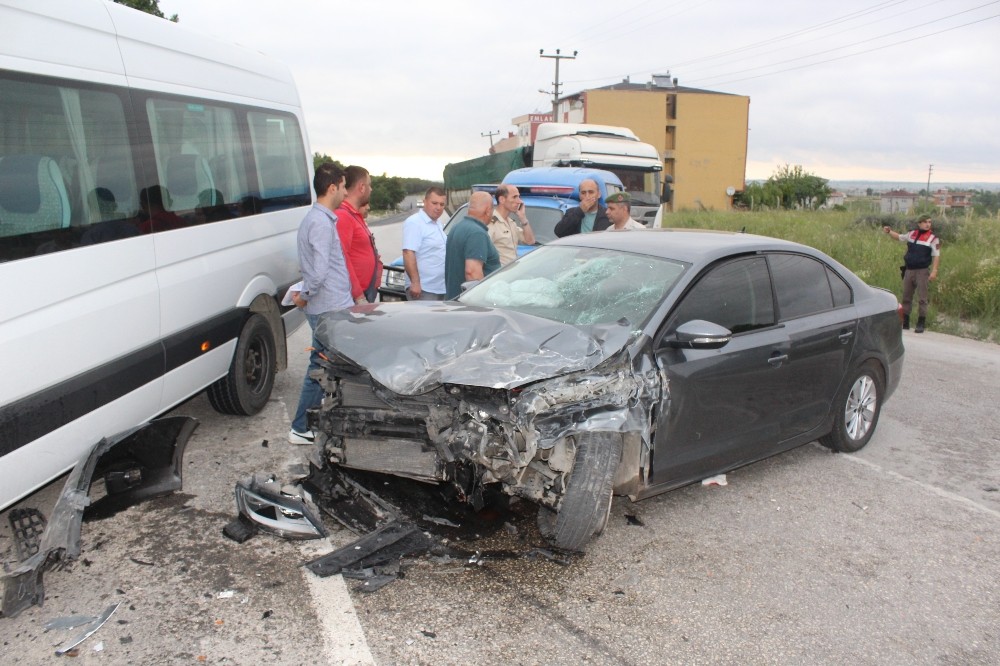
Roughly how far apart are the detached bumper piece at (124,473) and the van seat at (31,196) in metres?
1.09

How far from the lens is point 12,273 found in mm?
3238

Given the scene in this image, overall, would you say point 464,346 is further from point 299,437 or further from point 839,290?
point 839,290

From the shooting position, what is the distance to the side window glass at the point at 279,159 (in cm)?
600

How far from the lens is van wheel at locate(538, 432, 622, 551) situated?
3.64 metres

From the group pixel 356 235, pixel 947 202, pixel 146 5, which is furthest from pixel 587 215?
pixel 947 202

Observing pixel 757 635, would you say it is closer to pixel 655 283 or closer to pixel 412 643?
pixel 412 643

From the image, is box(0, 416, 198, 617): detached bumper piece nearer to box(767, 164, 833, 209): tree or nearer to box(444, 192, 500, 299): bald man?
box(444, 192, 500, 299): bald man

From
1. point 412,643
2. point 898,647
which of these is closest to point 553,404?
point 412,643

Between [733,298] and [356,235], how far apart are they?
9.21 ft

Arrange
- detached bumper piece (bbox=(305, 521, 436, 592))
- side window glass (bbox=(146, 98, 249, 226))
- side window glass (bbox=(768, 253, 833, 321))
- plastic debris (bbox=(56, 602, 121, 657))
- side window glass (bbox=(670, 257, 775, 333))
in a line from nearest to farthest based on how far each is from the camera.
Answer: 1. plastic debris (bbox=(56, 602, 121, 657))
2. detached bumper piece (bbox=(305, 521, 436, 592))
3. side window glass (bbox=(670, 257, 775, 333))
4. side window glass (bbox=(146, 98, 249, 226))
5. side window glass (bbox=(768, 253, 833, 321))

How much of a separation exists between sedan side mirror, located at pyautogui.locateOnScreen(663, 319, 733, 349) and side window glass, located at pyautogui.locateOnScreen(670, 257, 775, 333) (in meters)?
0.09

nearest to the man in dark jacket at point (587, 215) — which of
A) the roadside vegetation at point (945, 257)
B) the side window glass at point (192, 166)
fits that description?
the roadside vegetation at point (945, 257)

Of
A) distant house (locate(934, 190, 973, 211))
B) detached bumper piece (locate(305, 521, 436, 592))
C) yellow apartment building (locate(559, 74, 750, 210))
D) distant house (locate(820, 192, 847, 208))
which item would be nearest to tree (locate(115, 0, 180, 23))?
detached bumper piece (locate(305, 521, 436, 592))

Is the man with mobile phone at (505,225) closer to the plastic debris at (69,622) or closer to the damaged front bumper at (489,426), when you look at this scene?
the damaged front bumper at (489,426)
